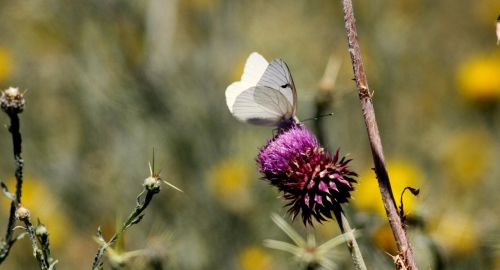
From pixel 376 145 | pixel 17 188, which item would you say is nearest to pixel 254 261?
pixel 17 188

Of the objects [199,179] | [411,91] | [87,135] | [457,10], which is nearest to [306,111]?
[199,179]

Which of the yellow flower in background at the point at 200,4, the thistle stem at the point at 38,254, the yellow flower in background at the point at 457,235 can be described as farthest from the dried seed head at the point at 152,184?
the yellow flower in background at the point at 200,4

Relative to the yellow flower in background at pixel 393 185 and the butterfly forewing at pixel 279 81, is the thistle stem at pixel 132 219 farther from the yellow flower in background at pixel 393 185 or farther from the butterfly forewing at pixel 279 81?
the yellow flower in background at pixel 393 185

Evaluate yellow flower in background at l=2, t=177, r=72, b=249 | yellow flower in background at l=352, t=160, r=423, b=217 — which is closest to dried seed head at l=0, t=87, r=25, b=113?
yellow flower in background at l=352, t=160, r=423, b=217

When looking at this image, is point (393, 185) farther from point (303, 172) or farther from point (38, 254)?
point (38, 254)

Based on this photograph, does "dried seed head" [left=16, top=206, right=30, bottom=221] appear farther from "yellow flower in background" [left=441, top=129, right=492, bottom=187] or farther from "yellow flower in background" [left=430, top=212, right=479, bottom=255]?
"yellow flower in background" [left=441, top=129, right=492, bottom=187]
